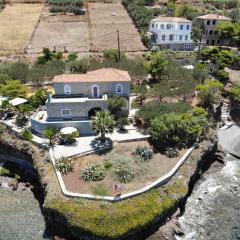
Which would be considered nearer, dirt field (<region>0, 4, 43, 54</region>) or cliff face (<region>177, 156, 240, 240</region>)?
cliff face (<region>177, 156, 240, 240</region>)

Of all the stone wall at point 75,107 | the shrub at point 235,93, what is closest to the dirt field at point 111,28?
the shrub at point 235,93

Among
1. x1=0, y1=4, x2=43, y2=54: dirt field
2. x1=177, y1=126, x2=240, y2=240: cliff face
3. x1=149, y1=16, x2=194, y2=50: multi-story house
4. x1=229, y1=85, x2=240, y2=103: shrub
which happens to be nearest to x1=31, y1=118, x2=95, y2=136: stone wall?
x1=177, y1=126, x2=240, y2=240: cliff face

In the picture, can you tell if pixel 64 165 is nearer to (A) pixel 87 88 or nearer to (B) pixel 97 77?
(A) pixel 87 88

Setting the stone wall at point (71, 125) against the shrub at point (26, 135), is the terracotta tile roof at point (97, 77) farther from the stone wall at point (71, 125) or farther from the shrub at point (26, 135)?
the shrub at point (26, 135)

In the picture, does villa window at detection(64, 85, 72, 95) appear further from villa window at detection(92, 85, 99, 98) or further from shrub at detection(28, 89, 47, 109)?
shrub at detection(28, 89, 47, 109)

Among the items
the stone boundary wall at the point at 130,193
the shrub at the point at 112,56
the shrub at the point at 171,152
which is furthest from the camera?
the shrub at the point at 112,56
